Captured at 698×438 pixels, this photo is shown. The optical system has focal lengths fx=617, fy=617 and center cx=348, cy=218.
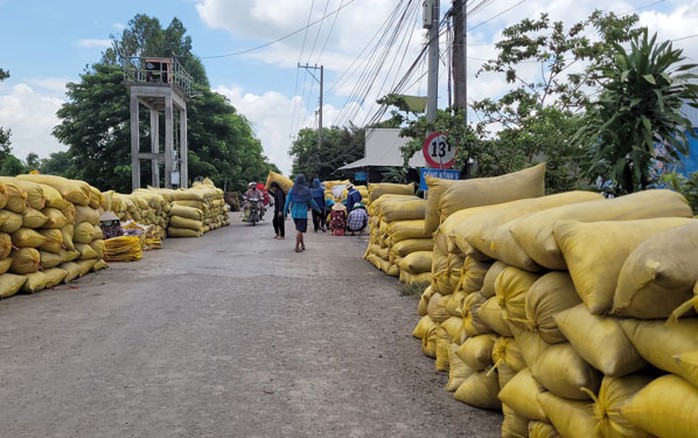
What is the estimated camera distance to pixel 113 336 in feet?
19.2

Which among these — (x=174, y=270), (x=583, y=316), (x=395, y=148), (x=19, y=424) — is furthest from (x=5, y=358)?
(x=395, y=148)

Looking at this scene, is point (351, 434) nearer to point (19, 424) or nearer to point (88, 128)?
point (19, 424)

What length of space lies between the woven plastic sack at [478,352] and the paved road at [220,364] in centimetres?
32

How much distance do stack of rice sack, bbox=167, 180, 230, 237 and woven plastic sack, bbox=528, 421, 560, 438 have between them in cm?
1522

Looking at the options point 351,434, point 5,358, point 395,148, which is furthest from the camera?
point 395,148

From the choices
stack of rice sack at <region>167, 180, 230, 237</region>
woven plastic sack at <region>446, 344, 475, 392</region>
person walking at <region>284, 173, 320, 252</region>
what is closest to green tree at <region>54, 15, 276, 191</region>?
stack of rice sack at <region>167, 180, 230, 237</region>

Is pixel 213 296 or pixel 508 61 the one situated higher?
pixel 508 61

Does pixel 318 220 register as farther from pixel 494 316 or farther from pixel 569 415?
pixel 569 415

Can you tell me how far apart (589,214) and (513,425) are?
1.29 meters

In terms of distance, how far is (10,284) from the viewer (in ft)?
24.9

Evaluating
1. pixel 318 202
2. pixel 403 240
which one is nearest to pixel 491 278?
pixel 403 240

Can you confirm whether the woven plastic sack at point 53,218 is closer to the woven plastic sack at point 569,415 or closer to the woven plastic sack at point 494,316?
the woven plastic sack at point 494,316

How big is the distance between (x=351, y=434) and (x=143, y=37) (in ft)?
172

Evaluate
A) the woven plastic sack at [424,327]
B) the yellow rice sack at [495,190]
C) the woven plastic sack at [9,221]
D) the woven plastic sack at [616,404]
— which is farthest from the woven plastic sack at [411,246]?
the woven plastic sack at [616,404]
